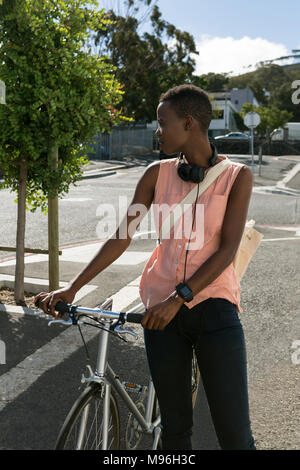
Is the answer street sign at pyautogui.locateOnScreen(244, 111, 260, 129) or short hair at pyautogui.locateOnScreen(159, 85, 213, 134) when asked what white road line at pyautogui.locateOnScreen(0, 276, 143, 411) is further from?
street sign at pyautogui.locateOnScreen(244, 111, 260, 129)

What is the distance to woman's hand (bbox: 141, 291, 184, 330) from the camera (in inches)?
81.4

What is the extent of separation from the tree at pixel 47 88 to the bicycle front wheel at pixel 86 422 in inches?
143

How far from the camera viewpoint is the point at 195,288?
2.12 m

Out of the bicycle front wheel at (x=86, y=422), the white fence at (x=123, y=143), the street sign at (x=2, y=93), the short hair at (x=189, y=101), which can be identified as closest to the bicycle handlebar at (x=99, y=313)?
the bicycle front wheel at (x=86, y=422)

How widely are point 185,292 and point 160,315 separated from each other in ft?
0.42

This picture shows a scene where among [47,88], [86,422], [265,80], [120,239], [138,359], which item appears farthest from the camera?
[265,80]

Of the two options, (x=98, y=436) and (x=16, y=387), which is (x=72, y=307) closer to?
(x=98, y=436)

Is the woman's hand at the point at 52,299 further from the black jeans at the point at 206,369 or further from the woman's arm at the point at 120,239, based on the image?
the black jeans at the point at 206,369

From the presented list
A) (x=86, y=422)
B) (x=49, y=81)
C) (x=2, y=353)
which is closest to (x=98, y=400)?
(x=86, y=422)

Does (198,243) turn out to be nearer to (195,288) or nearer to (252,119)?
(195,288)

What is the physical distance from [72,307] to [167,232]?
0.50 meters

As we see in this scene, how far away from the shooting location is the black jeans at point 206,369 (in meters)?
2.15

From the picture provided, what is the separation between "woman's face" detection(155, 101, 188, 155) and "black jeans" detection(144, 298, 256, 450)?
0.65 metres
